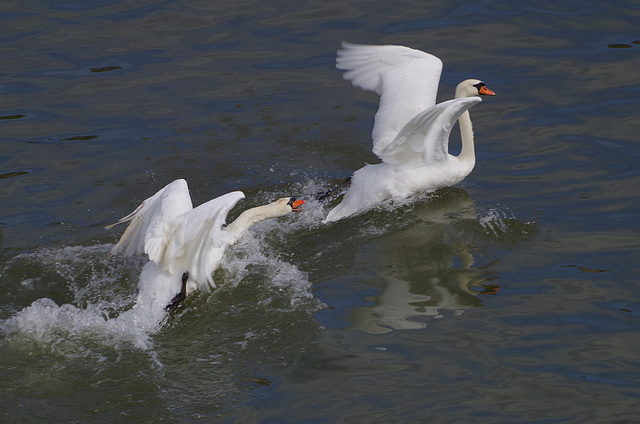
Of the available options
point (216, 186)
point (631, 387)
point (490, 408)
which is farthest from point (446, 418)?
point (216, 186)

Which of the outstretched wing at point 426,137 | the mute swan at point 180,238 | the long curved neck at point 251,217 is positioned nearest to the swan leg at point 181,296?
the mute swan at point 180,238

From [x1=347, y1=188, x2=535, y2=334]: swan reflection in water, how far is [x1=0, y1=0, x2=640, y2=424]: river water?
28 mm

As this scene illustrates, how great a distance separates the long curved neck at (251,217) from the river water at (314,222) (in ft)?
0.67

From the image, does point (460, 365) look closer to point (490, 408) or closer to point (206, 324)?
point (490, 408)

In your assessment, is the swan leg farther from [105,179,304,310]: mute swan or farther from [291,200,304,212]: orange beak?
[291,200,304,212]: orange beak

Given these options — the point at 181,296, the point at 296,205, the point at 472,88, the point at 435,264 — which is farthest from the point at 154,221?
the point at 472,88

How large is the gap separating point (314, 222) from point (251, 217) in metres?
0.83

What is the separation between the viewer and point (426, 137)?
27.3 feet

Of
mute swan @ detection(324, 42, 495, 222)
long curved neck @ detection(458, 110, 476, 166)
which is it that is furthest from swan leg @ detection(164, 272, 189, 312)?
long curved neck @ detection(458, 110, 476, 166)

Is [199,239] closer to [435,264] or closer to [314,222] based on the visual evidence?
[314,222]

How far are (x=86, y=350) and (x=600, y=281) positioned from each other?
4088mm

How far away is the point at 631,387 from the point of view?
5707 mm

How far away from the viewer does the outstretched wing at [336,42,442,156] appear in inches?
352

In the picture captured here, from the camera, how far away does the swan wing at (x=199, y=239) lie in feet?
20.7
